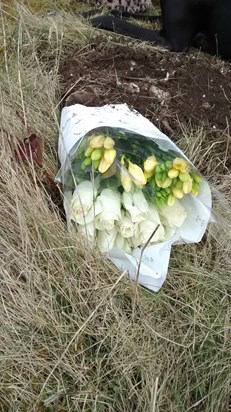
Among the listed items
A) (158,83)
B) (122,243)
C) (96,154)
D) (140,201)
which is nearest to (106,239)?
(122,243)

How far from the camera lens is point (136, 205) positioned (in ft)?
6.70

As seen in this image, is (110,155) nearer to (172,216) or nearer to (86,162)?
(86,162)

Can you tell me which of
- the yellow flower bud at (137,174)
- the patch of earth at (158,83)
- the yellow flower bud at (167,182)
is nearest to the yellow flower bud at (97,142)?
the yellow flower bud at (137,174)

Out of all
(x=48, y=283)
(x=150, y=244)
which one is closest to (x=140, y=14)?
(x=150, y=244)

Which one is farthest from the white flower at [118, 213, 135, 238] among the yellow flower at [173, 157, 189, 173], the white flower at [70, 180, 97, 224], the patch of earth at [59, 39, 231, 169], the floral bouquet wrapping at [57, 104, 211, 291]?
the patch of earth at [59, 39, 231, 169]

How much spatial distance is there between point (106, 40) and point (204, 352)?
66.9 inches

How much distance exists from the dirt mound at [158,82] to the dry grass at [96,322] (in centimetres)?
49

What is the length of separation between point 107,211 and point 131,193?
0.38ft

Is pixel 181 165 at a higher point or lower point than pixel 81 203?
higher

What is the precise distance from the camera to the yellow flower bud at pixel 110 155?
6.54 feet

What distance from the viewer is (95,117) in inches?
86.2

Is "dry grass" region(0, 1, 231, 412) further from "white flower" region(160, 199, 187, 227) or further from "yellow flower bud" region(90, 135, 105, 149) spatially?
"yellow flower bud" region(90, 135, 105, 149)

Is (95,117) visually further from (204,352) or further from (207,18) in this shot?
(207,18)

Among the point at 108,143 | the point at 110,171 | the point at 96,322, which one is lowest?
the point at 96,322
